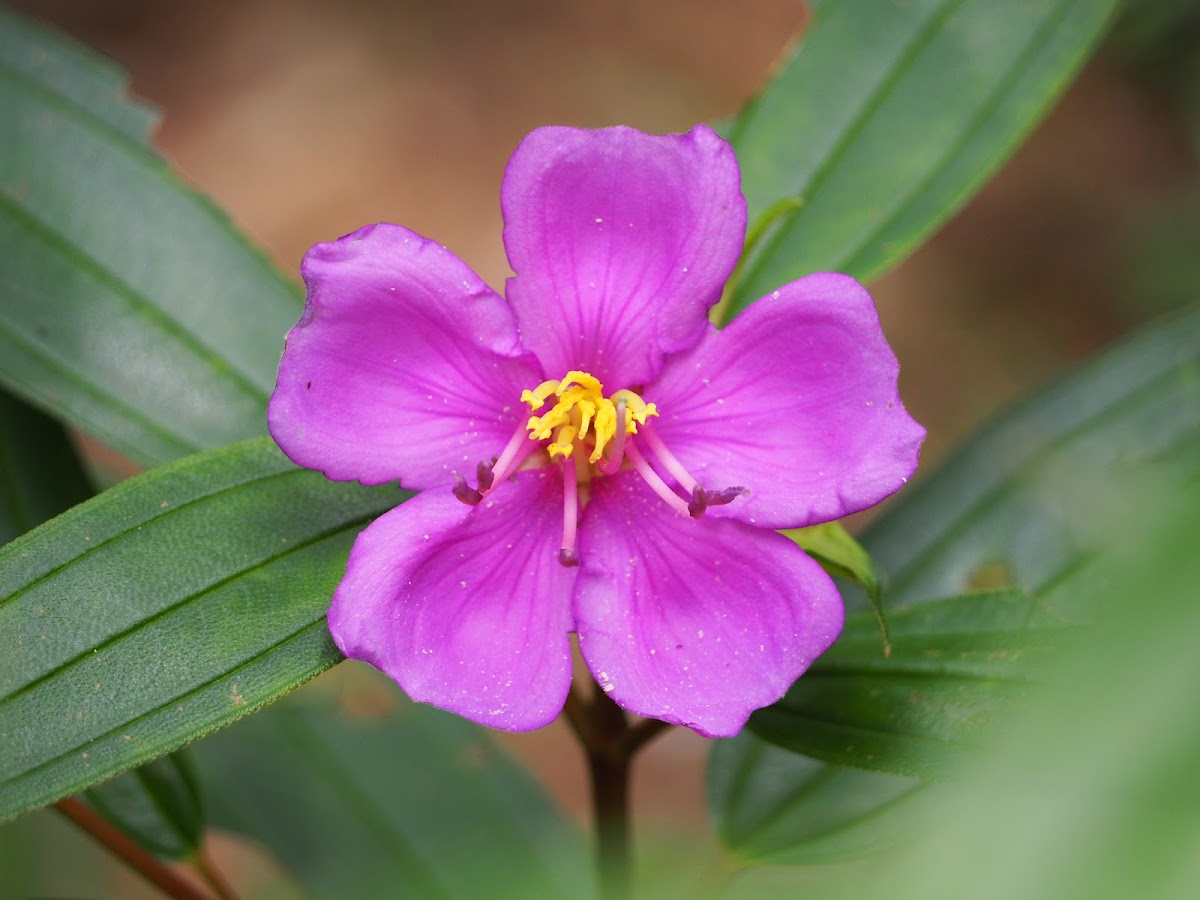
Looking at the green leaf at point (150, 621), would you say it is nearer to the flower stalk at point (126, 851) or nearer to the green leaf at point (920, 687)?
the flower stalk at point (126, 851)

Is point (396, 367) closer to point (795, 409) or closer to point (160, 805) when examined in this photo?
point (795, 409)

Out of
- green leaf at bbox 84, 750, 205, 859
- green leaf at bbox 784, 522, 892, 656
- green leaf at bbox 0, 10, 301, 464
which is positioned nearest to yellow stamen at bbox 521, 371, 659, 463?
green leaf at bbox 784, 522, 892, 656

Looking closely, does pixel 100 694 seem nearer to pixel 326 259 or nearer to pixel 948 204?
pixel 326 259

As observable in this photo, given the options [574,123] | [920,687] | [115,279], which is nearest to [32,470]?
[115,279]

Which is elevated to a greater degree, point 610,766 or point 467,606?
point 467,606

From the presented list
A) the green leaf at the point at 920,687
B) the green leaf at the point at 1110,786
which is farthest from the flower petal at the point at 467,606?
the green leaf at the point at 1110,786

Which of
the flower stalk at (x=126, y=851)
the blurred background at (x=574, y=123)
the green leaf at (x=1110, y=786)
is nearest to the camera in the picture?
the green leaf at (x=1110, y=786)

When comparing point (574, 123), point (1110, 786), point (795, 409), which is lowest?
point (574, 123)

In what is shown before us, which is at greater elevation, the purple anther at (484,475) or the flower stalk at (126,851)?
the purple anther at (484,475)
